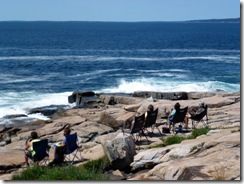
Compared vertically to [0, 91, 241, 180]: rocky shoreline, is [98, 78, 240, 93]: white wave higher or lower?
lower

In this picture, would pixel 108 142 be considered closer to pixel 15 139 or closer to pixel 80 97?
pixel 15 139

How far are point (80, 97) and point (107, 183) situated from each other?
68.6 feet

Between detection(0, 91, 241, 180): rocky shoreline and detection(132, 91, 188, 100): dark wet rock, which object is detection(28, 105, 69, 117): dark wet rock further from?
detection(132, 91, 188, 100): dark wet rock

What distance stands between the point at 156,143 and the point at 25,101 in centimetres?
1886

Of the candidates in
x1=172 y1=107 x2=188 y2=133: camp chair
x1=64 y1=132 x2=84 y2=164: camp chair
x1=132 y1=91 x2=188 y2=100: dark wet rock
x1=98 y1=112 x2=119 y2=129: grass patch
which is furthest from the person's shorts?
x1=132 y1=91 x2=188 y2=100: dark wet rock

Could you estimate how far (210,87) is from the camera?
115ft

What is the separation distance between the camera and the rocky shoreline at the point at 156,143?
7.75 m

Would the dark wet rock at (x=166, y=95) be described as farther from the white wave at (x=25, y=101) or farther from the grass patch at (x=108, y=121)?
the grass patch at (x=108, y=121)

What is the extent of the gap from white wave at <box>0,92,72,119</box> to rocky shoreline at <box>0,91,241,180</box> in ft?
7.57

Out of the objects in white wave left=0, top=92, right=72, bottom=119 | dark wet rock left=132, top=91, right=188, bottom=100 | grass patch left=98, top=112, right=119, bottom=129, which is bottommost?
white wave left=0, top=92, right=72, bottom=119

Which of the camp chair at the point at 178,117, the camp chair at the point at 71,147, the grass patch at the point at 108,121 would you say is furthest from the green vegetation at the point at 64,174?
the grass patch at the point at 108,121

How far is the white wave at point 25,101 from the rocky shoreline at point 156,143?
2307 millimetres

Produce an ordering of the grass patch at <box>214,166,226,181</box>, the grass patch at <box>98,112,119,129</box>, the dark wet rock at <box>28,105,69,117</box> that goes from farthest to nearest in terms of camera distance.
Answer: the dark wet rock at <box>28,105,69,117</box>, the grass patch at <box>98,112,119,129</box>, the grass patch at <box>214,166,226,181</box>

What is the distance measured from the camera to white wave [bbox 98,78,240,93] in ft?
110
